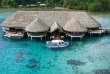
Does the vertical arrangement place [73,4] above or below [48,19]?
above

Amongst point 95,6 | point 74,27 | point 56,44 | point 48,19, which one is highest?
point 95,6

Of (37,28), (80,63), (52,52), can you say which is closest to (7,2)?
(37,28)

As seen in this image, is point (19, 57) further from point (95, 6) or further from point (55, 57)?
point (95, 6)

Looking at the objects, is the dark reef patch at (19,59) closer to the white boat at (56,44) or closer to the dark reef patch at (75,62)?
the white boat at (56,44)

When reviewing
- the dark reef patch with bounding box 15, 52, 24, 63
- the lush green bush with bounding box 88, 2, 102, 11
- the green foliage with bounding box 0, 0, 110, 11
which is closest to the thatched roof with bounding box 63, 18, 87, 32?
the dark reef patch with bounding box 15, 52, 24, 63

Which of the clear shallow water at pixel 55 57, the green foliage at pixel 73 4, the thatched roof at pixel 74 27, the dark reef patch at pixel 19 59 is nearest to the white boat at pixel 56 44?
the clear shallow water at pixel 55 57

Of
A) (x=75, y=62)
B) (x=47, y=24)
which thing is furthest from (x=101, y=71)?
(x=47, y=24)

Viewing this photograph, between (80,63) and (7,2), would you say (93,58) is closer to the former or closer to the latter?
(80,63)
